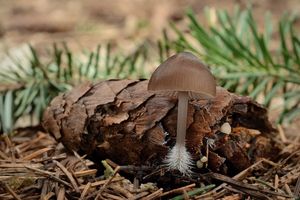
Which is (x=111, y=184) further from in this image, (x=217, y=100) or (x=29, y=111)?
(x=29, y=111)

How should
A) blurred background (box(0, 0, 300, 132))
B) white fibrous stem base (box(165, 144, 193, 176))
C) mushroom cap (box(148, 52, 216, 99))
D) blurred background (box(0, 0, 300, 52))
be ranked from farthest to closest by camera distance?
blurred background (box(0, 0, 300, 52)) → blurred background (box(0, 0, 300, 132)) → white fibrous stem base (box(165, 144, 193, 176)) → mushroom cap (box(148, 52, 216, 99))

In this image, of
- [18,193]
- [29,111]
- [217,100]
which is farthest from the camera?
[29,111]

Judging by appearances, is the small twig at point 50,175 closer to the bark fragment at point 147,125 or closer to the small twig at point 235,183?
the bark fragment at point 147,125

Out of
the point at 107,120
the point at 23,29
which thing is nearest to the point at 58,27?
the point at 23,29

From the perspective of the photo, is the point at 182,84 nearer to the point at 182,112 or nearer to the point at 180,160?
the point at 182,112

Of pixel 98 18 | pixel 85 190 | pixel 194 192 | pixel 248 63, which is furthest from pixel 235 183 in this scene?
pixel 98 18

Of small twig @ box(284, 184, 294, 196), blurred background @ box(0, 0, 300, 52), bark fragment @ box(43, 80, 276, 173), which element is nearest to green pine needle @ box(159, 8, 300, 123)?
bark fragment @ box(43, 80, 276, 173)

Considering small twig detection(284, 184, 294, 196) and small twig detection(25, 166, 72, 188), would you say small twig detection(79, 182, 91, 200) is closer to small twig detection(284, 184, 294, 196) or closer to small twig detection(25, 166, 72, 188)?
small twig detection(25, 166, 72, 188)
